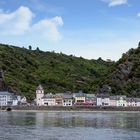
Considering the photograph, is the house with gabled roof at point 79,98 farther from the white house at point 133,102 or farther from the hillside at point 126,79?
the white house at point 133,102

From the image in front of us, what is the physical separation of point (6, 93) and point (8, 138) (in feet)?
416

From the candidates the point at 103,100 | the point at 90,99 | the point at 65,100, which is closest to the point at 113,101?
the point at 103,100

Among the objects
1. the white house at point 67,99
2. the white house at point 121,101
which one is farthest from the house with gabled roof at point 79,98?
the white house at point 121,101

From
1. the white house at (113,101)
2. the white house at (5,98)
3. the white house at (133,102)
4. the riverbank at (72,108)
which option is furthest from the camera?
the white house at (5,98)

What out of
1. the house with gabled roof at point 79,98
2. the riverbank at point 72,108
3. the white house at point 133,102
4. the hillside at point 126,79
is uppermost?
the hillside at point 126,79

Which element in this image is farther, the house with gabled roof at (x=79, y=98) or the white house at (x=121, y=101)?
the house with gabled roof at (x=79, y=98)

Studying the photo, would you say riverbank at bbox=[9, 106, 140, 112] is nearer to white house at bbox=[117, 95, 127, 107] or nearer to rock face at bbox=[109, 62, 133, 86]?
white house at bbox=[117, 95, 127, 107]

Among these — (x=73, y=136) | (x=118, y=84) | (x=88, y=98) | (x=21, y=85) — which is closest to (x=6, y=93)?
(x=21, y=85)

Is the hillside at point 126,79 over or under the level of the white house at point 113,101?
over

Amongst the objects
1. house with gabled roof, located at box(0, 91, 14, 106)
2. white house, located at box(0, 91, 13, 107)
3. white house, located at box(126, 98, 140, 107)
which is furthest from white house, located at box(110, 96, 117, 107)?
white house, located at box(0, 91, 13, 107)

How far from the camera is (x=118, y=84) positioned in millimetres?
184375

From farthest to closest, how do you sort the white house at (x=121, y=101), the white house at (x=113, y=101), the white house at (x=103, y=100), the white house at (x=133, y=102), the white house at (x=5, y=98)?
the white house at (x=5, y=98), the white house at (x=103, y=100), the white house at (x=113, y=101), the white house at (x=121, y=101), the white house at (x=133, y=102)

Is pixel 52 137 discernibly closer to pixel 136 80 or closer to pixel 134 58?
pixel 136 80

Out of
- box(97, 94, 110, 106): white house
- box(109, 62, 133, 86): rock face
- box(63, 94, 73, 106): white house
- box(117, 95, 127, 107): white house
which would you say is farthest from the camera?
box(109, 62, 133, 86): rock face
